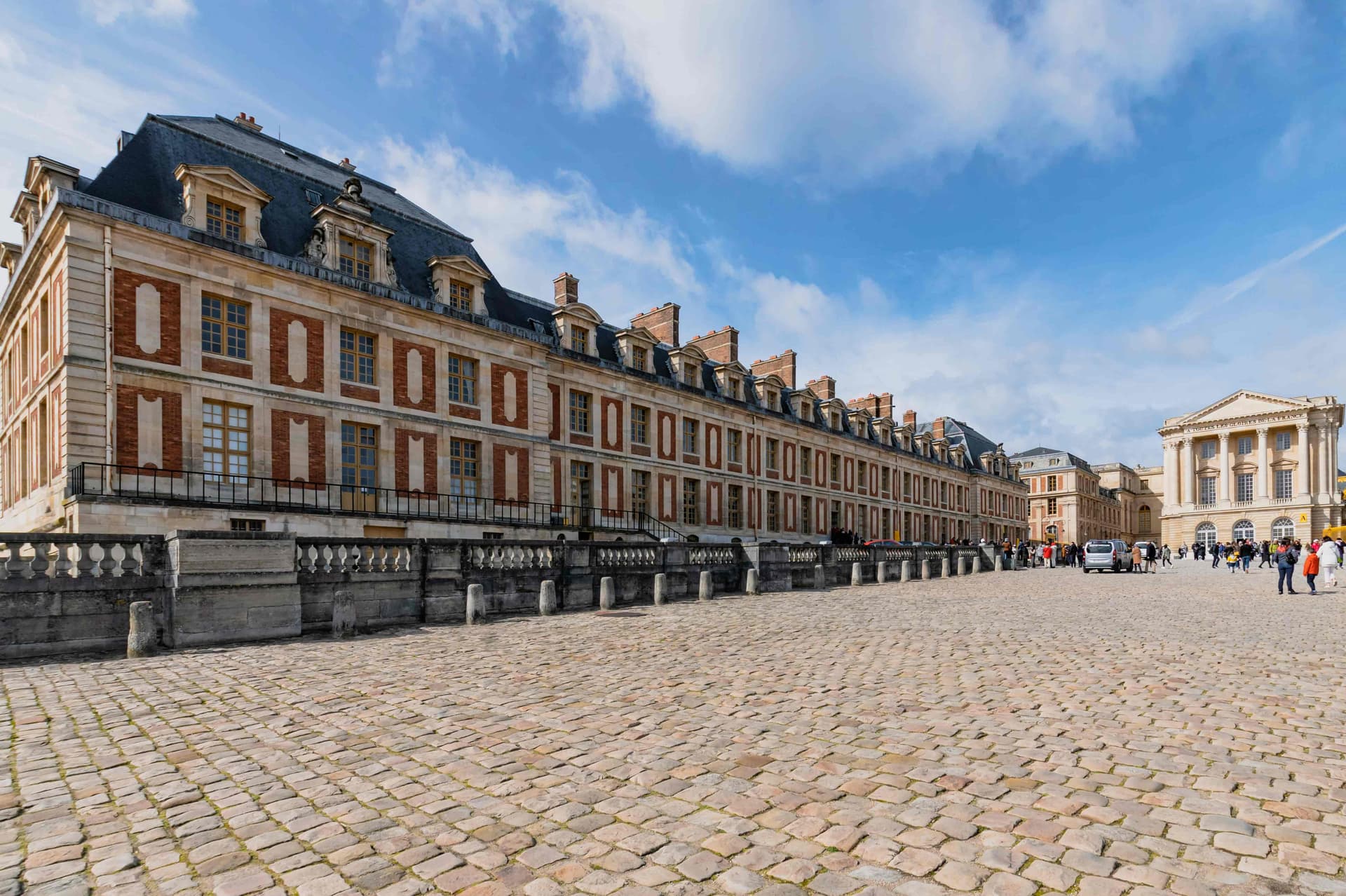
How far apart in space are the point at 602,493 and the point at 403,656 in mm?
21240

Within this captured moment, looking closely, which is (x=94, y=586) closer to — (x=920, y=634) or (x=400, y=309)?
(x=920, y=634)


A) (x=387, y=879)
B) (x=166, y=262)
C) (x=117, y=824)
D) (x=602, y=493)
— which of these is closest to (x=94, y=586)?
(x=117, y=824)

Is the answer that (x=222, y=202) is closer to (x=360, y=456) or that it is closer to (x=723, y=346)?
(x=360, y=456)

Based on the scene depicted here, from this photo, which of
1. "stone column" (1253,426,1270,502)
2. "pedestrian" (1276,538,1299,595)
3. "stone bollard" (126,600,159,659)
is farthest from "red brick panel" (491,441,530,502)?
"stone column" (1253,426,1270,502)

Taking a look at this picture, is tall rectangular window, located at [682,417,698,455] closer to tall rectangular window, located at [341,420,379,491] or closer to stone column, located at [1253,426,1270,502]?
tall rectangular window, located at [341,420,379,491]

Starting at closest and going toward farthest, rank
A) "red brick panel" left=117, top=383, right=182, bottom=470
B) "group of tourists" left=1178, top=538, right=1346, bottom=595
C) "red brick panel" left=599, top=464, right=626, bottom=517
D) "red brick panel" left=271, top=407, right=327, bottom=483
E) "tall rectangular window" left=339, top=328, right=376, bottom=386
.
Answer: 1. "red brick panel" left=117, top=383, right=182, bottom=470
2. "group of tourists" left=1178, top=538, right=1346, bottom=595
3. "red brick panel" left=271, top=407, right=327, bottom=483
4. "tall rectangular window" left=339, top=328, right=376, bottom=386
5. "red brick panel" left=599, top=464, right=626, bottom=517

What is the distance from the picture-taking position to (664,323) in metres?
37.7

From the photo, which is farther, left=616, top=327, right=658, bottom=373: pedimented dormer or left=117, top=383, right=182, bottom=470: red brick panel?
left=616, top=327, right=658, bottom=373: pedimented dormer

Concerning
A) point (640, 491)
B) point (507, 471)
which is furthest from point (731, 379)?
point (507, 471)

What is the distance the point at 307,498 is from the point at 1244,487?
3599 inches

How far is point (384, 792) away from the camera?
4.21 metres

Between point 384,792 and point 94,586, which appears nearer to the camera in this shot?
point 384,792

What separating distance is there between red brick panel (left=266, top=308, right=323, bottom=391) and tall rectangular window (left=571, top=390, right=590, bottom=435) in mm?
10448

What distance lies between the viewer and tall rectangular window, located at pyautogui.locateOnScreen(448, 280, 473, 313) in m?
24.9
